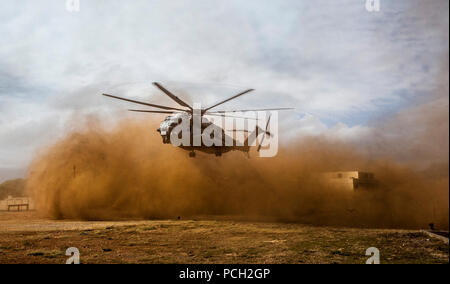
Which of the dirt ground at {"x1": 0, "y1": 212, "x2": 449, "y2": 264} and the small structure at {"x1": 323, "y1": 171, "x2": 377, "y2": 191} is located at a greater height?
the small structure at {"x1": 323, "y1": 171, "x2": 377, "y2": 191}

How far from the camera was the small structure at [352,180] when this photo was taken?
1114 inches

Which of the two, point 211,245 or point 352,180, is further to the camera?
point 352,180

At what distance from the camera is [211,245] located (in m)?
15.3

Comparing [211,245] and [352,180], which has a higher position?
[352,180]

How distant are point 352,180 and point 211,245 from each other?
17108 millimetres

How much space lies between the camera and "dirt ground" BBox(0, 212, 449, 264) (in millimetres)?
12695

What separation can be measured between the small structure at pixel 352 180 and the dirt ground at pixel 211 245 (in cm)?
994

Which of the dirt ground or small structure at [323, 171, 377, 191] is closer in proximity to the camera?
the dirt ground

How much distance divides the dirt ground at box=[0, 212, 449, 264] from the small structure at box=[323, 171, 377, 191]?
9.94 metres
